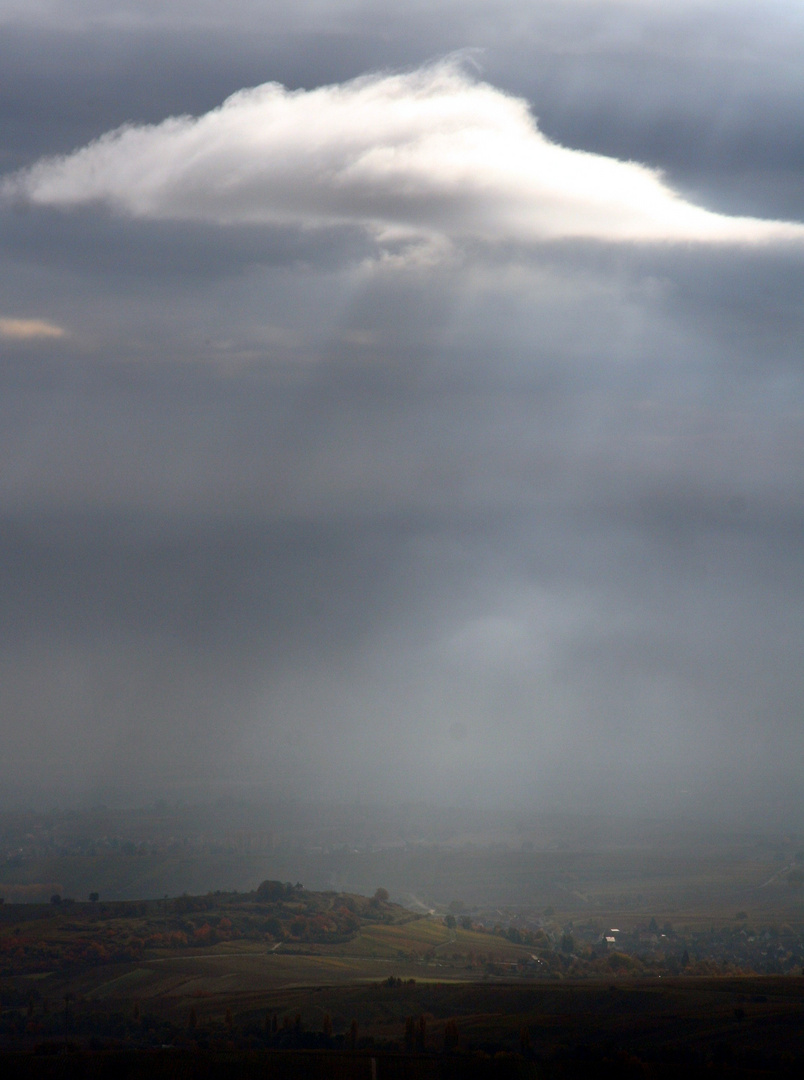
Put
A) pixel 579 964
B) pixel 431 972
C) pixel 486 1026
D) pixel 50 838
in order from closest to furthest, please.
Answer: pixel 486 1026 → pixel 431 972 → pixel 579 964 → pixel 50 838

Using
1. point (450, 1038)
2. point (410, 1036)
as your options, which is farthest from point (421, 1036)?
point (450, 1038)

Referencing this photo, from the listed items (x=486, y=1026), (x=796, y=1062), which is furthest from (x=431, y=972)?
(x=796, y=1062)

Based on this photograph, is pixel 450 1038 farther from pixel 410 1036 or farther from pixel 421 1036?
pixel 410 1036

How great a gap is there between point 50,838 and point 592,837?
86.6 metres

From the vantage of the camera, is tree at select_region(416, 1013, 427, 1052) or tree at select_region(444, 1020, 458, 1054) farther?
tree at select_region(416, 1013, 427, 1052)

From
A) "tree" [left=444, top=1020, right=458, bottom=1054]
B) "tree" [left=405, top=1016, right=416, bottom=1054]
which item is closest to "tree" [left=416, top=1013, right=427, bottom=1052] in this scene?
"tree" [left=405, top=1016, right=416, bottom=1054]

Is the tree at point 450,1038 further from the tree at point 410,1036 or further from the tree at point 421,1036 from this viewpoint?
the tree at point 410,1036

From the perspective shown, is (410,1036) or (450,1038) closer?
(450,1038)

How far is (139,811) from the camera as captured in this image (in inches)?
7613

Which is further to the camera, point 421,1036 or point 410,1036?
point 410,1036

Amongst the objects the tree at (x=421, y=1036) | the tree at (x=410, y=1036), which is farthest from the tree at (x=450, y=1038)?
the tree at (x=410, y=1036)

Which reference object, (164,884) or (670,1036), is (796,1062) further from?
(164,884)

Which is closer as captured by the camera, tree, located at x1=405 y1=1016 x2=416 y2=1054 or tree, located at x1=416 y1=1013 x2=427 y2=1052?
tree, located at x1=405 y1=1016 x2=416 y2=1054

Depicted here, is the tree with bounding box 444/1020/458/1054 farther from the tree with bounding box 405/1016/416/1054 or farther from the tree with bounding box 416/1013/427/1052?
the tree with bounding box 405/1016/416/1054
